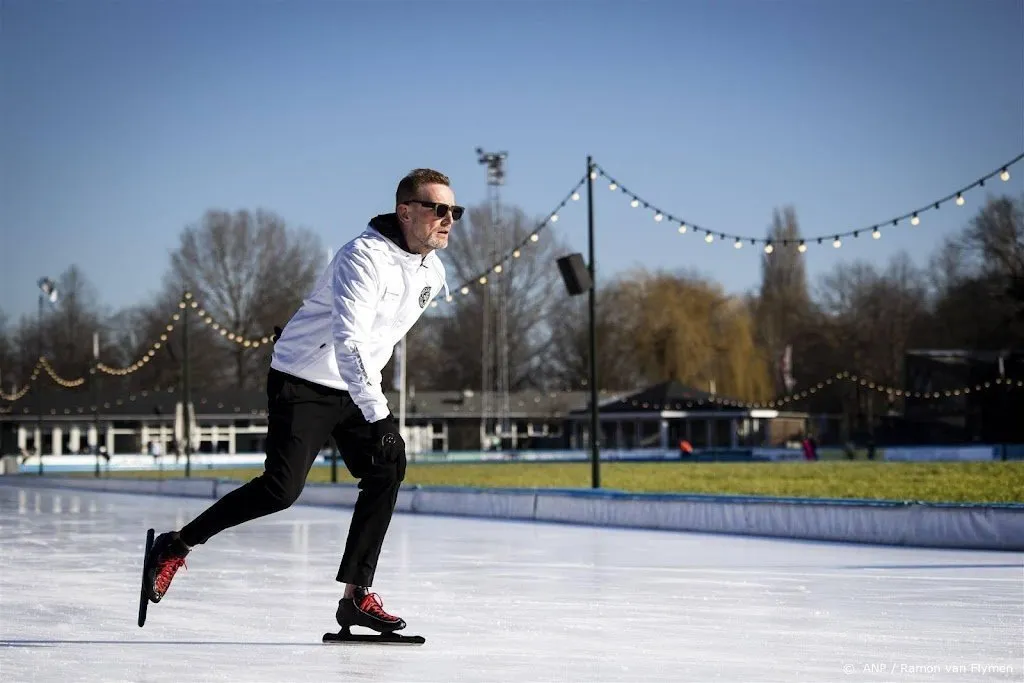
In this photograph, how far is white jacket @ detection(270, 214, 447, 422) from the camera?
16.1ft

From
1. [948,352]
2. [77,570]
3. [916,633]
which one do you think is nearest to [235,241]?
[948,352]

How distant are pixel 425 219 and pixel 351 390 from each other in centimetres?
72

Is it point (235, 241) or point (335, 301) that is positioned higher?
point (235, 241)

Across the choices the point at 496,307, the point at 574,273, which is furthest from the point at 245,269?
the point at 574,273

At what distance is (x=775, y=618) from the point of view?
6141mm

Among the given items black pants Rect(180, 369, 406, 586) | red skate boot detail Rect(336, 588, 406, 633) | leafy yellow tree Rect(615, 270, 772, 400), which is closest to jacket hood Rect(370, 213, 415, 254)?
black pants Rect(180, 369, 406, 586)

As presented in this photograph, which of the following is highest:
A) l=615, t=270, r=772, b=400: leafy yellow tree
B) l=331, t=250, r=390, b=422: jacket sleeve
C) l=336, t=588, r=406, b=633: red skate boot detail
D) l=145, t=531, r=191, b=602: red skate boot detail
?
l=615, t=270, r=772, b=400: leafy yellow tree

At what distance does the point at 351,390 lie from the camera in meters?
4.92

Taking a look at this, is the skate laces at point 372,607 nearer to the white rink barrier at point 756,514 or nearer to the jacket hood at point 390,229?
the jacket hood at point 390,229

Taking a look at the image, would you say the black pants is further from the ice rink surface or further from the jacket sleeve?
the ice rink surface

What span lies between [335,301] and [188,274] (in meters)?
64.5

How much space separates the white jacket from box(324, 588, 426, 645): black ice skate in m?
0.77

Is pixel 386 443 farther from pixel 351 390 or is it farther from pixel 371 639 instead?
pixel 371 639

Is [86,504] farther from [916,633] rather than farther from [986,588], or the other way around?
[916,633]
